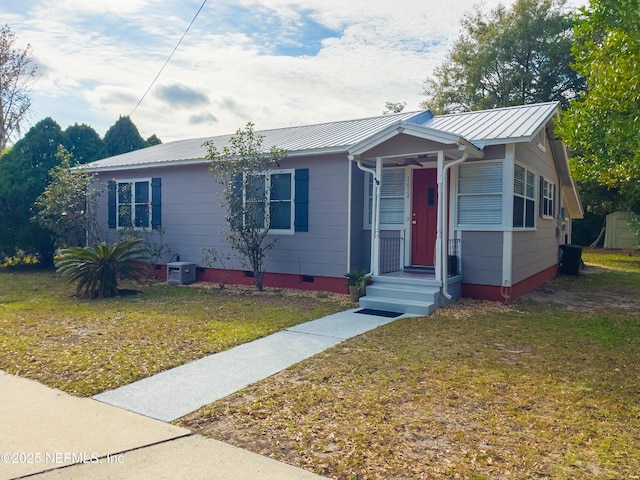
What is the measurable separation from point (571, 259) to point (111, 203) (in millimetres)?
12952

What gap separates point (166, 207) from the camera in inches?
440

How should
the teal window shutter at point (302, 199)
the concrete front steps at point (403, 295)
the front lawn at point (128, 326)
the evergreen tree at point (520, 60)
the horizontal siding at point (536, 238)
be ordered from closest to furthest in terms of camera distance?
the front lawn at point (128, 326), the concrete front steps at point (403, 295), the horizontal siding at point (536, 238), the teal window shutter at point (302, 199), the evergreen tree at point (520, 60)

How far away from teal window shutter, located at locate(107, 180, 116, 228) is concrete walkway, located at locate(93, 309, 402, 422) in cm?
795

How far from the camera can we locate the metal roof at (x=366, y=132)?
7.98m

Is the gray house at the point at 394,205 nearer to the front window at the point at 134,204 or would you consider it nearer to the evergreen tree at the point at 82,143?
the front window at the point at 134,204

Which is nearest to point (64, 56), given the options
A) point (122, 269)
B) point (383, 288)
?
point (122, 269)

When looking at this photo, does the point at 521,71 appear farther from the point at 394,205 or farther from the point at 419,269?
the point at 419,269

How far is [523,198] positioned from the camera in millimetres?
8836

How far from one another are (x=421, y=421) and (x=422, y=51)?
12.3 m

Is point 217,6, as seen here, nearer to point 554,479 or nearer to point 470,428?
point 470,428

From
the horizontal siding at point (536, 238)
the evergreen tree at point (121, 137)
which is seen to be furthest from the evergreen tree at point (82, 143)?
the horizontal siding at point (536, 238)

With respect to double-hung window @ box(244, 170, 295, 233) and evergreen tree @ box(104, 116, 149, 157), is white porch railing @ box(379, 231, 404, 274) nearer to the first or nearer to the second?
double-hung window @ box(244, 170, 295, 233)

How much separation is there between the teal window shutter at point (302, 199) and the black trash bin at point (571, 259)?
8616 mm

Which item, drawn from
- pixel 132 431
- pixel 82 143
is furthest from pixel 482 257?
pixel 82 143
